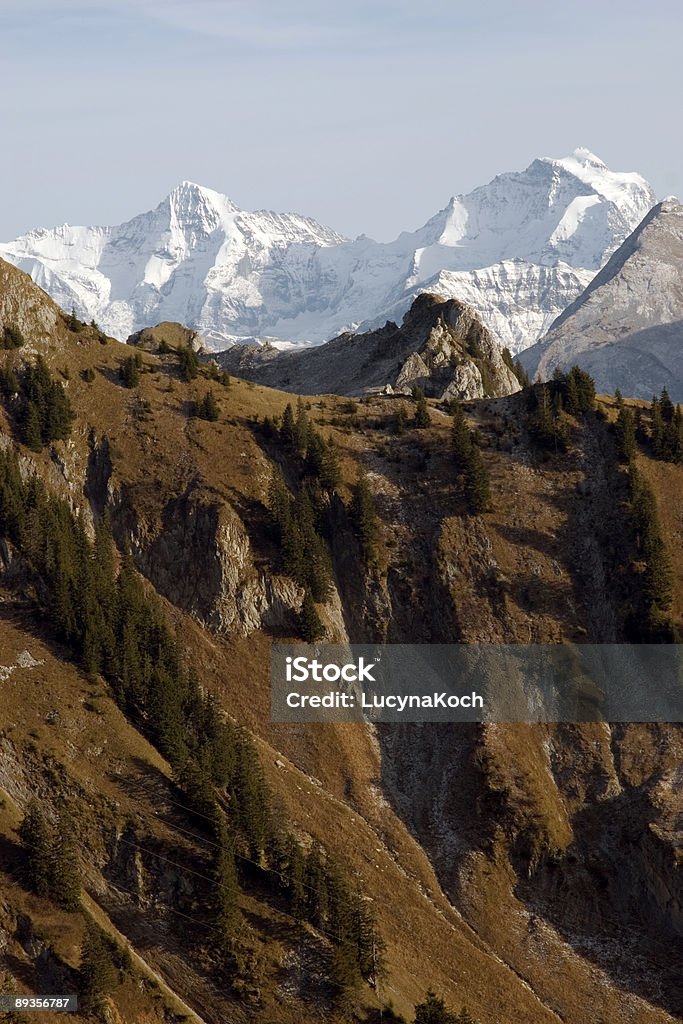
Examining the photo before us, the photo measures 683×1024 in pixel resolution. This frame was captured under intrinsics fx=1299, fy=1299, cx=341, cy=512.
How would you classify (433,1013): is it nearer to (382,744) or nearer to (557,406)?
(382,744)

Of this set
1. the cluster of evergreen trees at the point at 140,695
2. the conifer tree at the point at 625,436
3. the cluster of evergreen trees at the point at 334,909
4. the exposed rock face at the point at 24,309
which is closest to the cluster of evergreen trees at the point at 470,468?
the conifer tree at the point at 625,436

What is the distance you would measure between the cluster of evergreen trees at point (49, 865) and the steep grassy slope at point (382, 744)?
1456 mm

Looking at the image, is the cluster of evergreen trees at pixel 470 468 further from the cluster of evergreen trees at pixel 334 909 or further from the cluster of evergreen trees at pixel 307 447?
the cluster of evergreen trees at pixel 334 909

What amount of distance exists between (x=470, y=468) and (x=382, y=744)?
115 feet

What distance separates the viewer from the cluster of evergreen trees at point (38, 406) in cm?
15112

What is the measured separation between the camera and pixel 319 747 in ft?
424

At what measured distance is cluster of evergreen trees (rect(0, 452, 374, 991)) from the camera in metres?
105

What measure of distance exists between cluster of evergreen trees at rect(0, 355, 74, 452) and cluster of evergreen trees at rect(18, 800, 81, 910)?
58.4 m

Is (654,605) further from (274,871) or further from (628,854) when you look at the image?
(274,871)

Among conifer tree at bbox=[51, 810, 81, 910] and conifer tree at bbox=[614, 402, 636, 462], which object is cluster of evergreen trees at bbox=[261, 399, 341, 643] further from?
conifer tree at bbox=[51, 810, 81, 910]

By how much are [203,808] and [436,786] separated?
2534 centimetres

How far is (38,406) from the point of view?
152875 mm

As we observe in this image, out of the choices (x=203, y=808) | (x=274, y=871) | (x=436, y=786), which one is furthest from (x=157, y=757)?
(x=436, y=786)

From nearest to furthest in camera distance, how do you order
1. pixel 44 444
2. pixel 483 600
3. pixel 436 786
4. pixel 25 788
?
1. pixel 25 788
2. pixel 436 786
3. pixel 483 600
4. pixel 44 444
